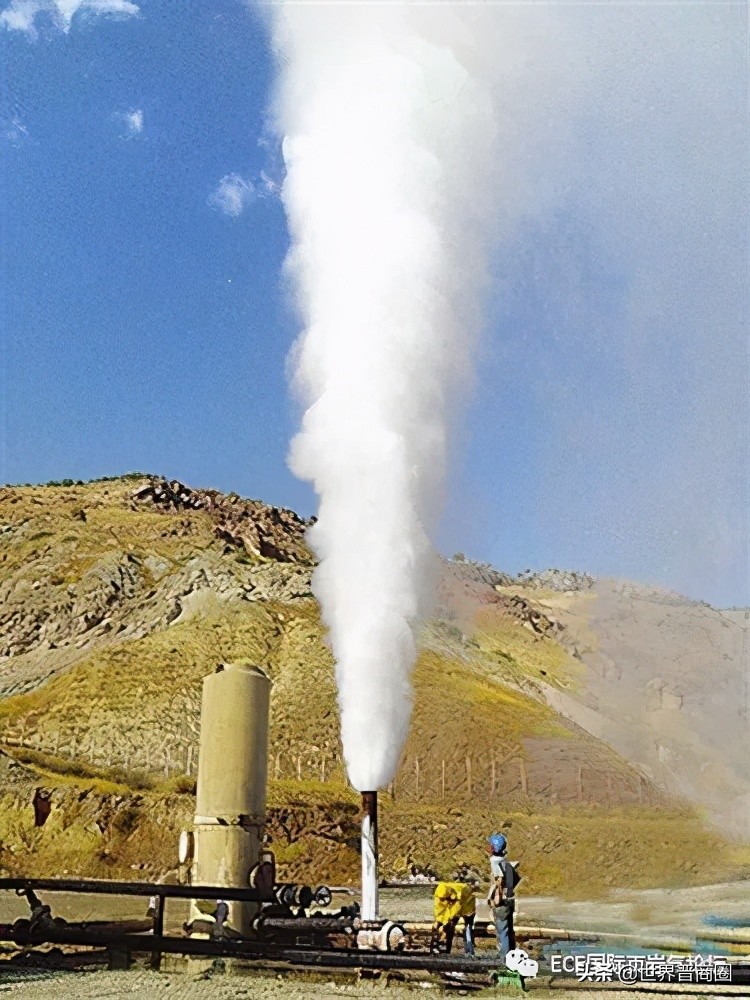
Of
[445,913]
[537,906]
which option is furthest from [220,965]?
[537,906]

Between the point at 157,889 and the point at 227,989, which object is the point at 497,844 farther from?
the point at 157,889

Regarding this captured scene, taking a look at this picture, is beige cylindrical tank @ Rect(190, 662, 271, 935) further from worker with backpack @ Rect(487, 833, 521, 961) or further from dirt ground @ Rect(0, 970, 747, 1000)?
worker with backpack @ Rect(487, 833, 521, 961)

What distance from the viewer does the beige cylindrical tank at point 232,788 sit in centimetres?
1098

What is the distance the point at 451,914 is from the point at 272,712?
45335 mm

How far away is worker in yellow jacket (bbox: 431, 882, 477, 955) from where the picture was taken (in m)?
9.55

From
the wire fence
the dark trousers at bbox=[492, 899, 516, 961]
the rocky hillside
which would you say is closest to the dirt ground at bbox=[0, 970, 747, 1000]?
the dark trousers at bbox=[492, 899, 516, 961]

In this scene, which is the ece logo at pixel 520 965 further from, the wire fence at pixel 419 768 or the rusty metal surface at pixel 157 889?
the wire fence at pixel 419 768

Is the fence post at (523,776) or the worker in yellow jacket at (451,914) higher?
the fence post at (523,776)

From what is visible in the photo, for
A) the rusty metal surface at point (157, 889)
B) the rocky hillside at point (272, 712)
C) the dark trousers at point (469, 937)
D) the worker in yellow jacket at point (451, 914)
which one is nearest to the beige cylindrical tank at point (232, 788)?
the rusty metal surface at point (157, 889)

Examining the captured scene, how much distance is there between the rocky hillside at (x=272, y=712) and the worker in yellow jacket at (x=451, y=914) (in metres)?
26.0

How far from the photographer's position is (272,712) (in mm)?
54031

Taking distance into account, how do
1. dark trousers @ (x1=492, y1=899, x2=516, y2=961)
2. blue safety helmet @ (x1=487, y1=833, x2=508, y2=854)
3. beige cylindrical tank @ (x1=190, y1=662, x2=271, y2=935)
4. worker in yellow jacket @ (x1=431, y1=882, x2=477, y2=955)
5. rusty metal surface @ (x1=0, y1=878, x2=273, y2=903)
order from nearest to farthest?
dark trousers @ (x1=492, y1=899, x2=516, y2=961) → blue safety helmet @ (x1=487, y1=833, x2=508, y2=854) → worker in yellow jacket @ (x1=431, y1=882, x2=477, y2=955) → rusty metal surface @ (x1=0, y1=878, x2=273, y2=903) → beige cylindrical tank @ (x1=190, y1=662, x2=271, y2=935)

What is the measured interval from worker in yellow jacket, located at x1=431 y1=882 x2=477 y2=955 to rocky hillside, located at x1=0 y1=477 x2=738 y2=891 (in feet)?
85.3

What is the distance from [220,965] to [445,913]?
2319mm
